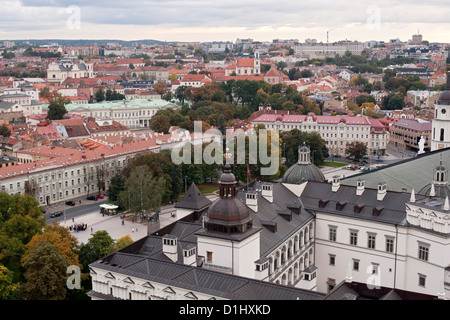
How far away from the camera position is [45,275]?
33531 millimetres

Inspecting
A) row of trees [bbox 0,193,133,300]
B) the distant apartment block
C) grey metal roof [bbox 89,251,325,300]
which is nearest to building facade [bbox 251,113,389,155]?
row of trees [bbox 0,193,133,300]

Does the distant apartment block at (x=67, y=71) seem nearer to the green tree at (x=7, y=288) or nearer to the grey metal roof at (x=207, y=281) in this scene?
the green tree at (x=7, y=288)

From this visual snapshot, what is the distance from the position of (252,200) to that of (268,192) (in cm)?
273

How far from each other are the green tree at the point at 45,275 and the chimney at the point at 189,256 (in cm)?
966

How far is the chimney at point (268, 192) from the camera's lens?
122ft

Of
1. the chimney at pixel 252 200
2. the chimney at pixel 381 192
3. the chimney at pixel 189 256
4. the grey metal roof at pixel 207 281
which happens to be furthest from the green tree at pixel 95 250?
the chimney at pixel 381 192

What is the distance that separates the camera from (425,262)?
33.0 meters

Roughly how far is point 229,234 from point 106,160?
40.7 metres

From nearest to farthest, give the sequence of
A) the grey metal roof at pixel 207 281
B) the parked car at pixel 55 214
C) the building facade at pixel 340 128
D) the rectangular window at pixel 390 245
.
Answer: the grey metal roof at pixel 207 281 → the rectangular window at pixel 390 245 → the parked car at pixel 55 214 → the building facade at pixel 340 128

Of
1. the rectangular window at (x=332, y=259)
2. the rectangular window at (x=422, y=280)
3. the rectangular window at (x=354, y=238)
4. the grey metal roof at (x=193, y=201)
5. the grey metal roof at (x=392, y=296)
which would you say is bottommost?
the rectangular window at (x=332, y=259)

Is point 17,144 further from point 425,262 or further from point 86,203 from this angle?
point 425,262

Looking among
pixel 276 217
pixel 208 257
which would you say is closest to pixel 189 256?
pixel 208 257

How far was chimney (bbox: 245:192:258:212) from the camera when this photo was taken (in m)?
34.6
